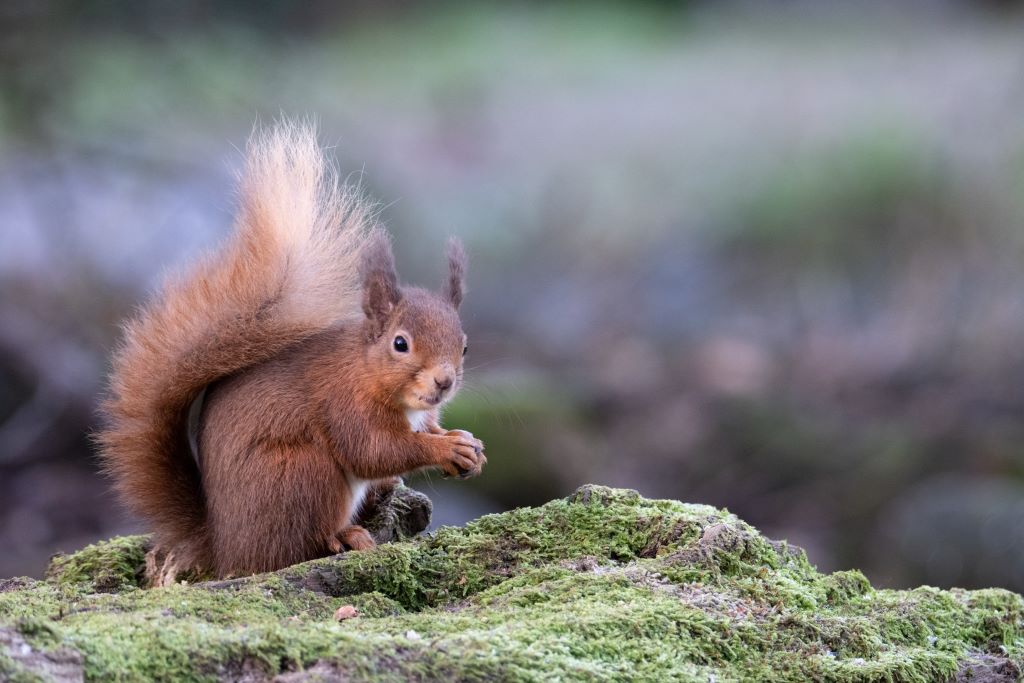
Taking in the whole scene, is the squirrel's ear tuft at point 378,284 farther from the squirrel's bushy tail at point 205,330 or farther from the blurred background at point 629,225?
the blurred background at point 629,225

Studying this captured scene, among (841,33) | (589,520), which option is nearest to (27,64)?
(589,520)

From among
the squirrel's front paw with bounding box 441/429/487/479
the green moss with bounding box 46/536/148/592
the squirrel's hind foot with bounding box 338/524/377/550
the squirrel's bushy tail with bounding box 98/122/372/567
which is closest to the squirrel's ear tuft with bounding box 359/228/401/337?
the squirrel's bushy tail with bounding box 98/122/372/567

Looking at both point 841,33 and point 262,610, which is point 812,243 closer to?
point 841,33

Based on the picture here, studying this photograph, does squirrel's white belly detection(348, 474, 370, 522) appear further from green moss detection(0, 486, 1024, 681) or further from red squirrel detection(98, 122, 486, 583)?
green moss detection(0, 486, 1024, 681)

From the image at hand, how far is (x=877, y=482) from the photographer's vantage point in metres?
6.76

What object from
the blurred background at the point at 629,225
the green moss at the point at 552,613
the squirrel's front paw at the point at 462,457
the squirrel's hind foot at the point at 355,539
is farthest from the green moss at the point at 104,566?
the squirrel's front paw at the point at 462,457

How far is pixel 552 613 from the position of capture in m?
2.29

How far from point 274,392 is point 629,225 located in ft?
21.7

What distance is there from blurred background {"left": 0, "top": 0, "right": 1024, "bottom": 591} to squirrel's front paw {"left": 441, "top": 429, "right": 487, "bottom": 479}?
799mm

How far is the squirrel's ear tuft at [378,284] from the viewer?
293 centimetres

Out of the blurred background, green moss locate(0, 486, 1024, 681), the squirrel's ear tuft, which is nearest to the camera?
green moss locate(0, 486, 1024, 681)

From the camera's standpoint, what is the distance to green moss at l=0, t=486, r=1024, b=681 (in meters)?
1.85

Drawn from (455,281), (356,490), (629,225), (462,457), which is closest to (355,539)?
(356,490)

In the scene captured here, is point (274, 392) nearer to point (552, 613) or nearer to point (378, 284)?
point (378, 284)
